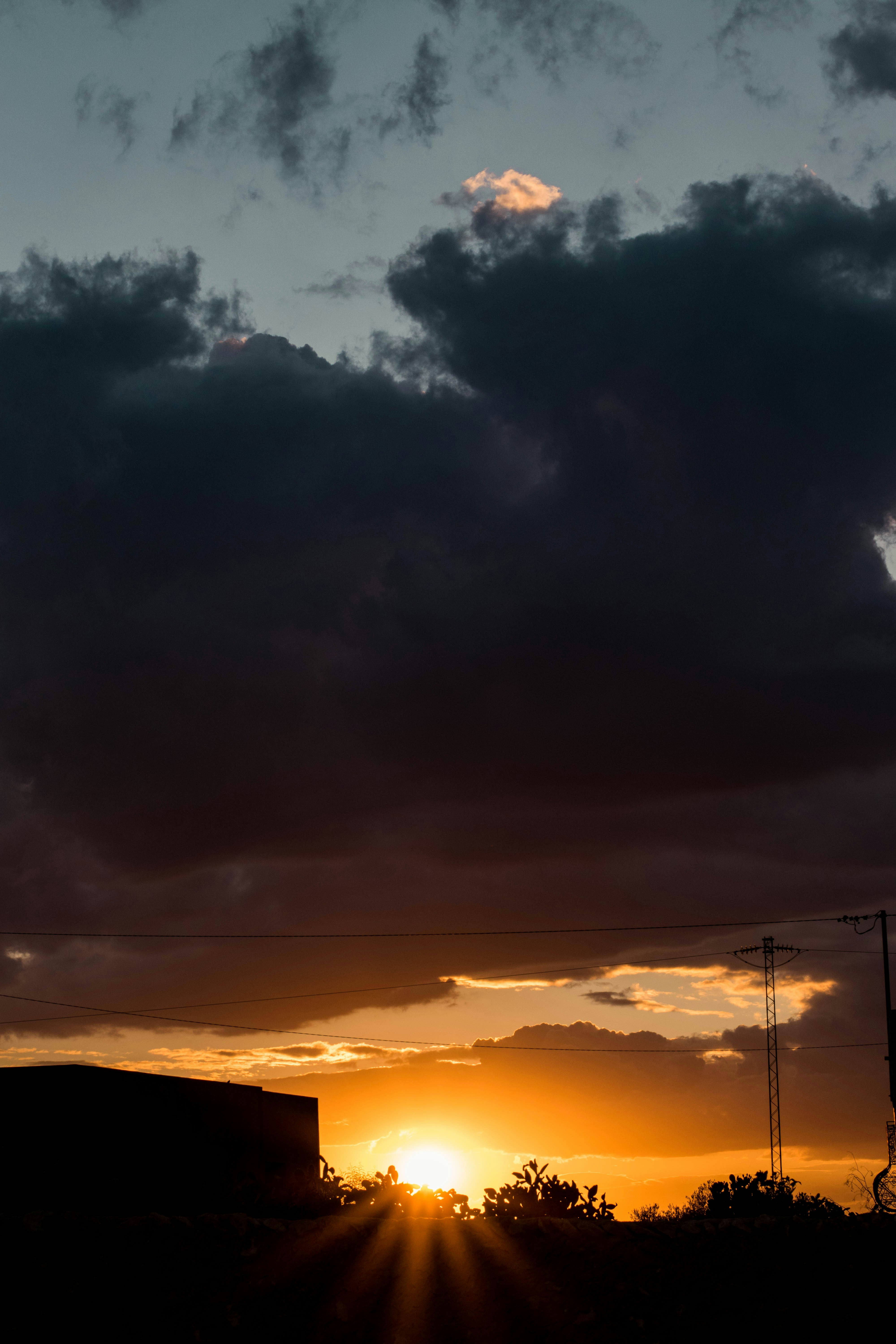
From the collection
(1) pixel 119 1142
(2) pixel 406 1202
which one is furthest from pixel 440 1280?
(1) pixel 119 1142

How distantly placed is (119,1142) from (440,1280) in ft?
89.5

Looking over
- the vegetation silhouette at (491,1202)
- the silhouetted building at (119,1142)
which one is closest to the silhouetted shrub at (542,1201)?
the vegetation silhouette at (491,1202)

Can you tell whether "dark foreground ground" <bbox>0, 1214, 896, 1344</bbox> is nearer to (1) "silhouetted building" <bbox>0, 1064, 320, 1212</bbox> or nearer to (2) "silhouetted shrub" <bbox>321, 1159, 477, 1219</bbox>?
(2) "silhouetted shrub" <bbox>321, 1159, 477, 1219</bbox>

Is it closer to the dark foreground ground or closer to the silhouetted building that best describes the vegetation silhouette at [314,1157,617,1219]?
the dark foreground ground

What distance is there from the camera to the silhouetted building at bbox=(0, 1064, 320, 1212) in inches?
1574

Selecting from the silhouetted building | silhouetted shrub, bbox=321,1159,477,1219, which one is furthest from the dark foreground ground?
the silhouetted building

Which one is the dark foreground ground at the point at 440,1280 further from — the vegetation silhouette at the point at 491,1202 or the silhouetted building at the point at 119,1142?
the silhouetted building at the point at 119,1142

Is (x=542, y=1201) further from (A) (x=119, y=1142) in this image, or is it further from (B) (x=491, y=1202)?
(A) (x=119, y=1142)

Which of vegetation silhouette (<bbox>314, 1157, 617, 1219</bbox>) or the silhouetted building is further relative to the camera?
the silhouetted building

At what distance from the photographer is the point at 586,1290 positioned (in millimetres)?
18203

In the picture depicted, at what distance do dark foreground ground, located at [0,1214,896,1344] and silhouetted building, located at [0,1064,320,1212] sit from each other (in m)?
14.4

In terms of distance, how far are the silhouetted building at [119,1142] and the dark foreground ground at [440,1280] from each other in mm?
14350

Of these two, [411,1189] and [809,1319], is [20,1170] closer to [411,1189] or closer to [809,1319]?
[411,1189]

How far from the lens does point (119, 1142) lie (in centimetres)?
4272
